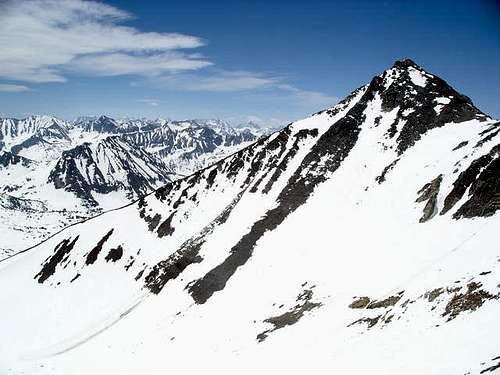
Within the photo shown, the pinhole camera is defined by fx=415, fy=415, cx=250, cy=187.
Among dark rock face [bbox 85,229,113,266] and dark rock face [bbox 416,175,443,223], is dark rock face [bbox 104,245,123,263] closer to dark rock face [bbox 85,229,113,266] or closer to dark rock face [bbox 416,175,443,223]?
dark rock face [bbox 85,229,113,266]

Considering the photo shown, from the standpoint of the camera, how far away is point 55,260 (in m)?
113

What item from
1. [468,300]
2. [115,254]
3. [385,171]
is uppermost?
[385,171]

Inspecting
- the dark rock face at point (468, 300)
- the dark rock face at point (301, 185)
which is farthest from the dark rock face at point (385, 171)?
the dark rock face at point (468, 300)

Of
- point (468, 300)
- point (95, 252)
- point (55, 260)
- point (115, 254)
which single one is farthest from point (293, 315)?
point (55, 260)

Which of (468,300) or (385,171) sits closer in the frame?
(468,300)

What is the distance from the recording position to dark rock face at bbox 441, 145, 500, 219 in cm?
3878

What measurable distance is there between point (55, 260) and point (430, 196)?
99275 millimetres

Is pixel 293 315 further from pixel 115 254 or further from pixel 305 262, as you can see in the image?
pixel 115 254

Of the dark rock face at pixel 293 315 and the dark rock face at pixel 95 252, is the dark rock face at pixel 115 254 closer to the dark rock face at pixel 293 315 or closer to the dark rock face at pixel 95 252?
the dark rock face at pixel 95 252

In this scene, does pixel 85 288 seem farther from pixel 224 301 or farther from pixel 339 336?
pixel 339 336

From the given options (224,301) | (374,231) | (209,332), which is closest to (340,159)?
(374,231)

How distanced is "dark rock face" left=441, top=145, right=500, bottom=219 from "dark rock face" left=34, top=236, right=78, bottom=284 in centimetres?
9926

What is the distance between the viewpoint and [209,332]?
53.1m

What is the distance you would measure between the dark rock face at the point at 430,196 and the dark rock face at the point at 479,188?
198 centimetres
